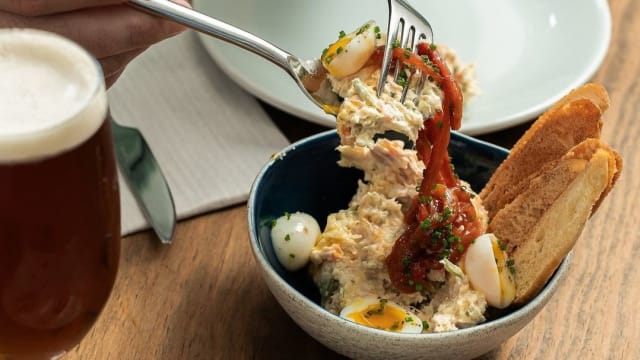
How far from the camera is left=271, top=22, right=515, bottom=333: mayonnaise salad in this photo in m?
1.14

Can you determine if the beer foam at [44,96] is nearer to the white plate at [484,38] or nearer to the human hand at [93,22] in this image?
the human hand at [93,22]

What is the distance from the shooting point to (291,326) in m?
1.26

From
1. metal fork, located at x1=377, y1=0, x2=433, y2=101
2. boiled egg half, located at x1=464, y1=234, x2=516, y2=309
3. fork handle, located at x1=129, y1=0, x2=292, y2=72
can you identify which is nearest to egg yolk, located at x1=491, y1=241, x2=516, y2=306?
boiled egg half, located at x1=464, y1=234, x2=516, y2=309

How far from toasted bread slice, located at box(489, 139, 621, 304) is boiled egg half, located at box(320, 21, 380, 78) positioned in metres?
0.29

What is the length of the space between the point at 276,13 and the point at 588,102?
78cm

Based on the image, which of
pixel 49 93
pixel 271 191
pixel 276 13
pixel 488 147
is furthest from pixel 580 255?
pixel 49 93

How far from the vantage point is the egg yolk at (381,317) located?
3.72 ft

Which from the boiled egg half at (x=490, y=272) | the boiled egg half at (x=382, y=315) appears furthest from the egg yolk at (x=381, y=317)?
the boiled egg half at (x=490, y=272)

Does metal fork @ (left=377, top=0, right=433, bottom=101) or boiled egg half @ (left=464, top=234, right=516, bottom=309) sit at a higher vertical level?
metal fork @ (left=377, top=0, right=433, bottom=101)

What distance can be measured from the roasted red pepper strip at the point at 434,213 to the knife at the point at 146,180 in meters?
0.38

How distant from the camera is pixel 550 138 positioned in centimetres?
125

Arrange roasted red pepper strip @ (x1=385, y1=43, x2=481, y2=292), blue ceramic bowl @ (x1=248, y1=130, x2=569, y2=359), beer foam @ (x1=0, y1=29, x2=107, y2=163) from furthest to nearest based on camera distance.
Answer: roasted red pepper strip @ (x1=385, y1=43, x2=481, y2=292) → blue ceramic bowl @ (x1=248, y1=130, x2=569, y2=359) → beer foam @ (x1=0, y1=29, x2=107, y2=163)

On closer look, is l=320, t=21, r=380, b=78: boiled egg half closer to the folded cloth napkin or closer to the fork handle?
the fork handle

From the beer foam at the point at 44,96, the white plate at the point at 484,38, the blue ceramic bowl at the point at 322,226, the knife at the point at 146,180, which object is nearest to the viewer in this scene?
the beer foam at the point at 44,96
